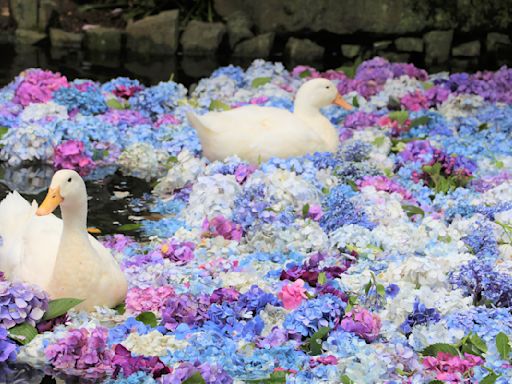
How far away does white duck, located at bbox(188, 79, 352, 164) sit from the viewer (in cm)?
652

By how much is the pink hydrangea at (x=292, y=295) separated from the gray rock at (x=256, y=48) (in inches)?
297

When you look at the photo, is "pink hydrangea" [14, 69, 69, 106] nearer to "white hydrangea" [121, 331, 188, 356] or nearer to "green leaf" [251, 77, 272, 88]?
"green leaf" [251, 77, 272, 88]

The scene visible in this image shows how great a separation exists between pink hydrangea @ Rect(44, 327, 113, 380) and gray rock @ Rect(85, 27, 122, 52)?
820 cm

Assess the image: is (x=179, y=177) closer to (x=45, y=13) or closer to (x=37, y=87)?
(x=37, y=87)

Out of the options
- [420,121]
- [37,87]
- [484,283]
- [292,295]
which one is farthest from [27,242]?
[420,121]

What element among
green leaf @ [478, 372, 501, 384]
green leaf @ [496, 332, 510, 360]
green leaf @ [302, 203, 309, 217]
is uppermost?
green leaf @ [496, 332, 510, 360]

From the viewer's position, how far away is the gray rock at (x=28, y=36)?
12125mm

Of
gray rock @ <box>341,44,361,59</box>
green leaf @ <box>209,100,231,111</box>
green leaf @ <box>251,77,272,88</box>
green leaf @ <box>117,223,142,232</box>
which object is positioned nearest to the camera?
green leaf @ <box>117,223,142,232</box>

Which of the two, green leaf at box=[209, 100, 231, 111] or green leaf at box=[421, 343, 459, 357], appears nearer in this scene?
green leaf at box=[421, 343, 459, 357]

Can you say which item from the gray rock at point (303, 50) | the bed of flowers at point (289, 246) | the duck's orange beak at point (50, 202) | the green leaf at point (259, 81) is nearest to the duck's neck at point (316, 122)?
Answer: the bed of flowers at point (289, 246)

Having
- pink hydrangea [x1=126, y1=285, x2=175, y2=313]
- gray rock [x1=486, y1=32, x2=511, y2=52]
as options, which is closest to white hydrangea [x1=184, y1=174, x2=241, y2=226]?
pink hydrangea [x1=126, y1=285, x2=175, y2=313]

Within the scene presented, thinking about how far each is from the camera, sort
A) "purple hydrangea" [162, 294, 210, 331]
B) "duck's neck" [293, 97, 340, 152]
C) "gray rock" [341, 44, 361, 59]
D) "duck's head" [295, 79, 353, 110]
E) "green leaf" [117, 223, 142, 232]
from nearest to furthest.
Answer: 1. "purple hydrangea" [162, 294, 210, 331]
2. "green leaf" [117, 223, 142, 232]
3. "duck's neck" [293, 97, 340, 152]
4. "duck's head" [295, 79, 353, 110]
5. "gray rock" [341, 44, 361, 59]

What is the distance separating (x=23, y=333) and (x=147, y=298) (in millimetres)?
596

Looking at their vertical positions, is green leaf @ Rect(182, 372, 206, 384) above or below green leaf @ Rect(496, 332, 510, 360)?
below
